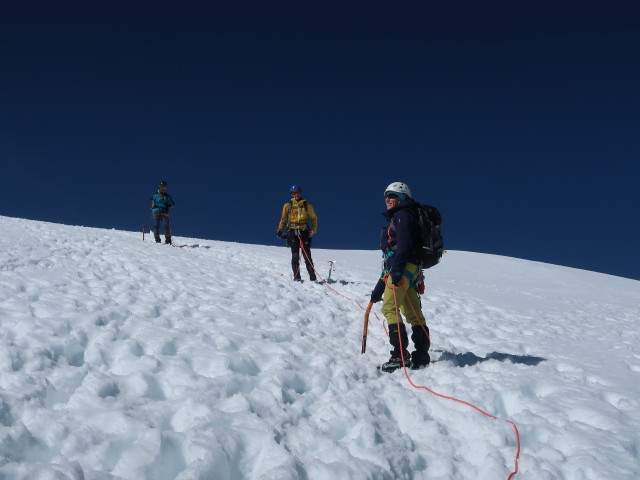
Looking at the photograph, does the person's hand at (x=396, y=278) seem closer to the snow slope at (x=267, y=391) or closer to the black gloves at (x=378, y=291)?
the black gloves at (x=378, y=291)

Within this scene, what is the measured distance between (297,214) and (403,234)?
6134 mm

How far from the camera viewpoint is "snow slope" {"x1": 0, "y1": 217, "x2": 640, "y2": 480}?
3.10 meters

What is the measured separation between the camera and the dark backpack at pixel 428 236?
5.33 meters

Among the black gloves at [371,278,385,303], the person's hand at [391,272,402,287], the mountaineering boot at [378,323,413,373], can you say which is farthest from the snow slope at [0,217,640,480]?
the person's hand at [391,272,402,287]

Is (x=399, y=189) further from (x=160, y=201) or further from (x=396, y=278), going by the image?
(x=160, y=201)

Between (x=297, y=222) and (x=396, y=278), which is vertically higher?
(x=297, y=222)

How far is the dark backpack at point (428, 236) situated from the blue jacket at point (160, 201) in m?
13.5

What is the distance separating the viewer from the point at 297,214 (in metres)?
11.1

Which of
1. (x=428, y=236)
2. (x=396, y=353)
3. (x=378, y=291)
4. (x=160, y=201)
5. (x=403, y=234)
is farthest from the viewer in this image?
(x=160, y=201)

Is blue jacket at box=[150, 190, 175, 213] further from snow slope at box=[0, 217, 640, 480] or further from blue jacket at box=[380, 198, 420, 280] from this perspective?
blue jacket at box=[380, 198, 420, 280]

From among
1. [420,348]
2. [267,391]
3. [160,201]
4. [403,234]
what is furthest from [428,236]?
[160,201]

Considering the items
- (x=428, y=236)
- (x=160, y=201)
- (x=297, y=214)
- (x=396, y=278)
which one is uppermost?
(x=160, y=201)

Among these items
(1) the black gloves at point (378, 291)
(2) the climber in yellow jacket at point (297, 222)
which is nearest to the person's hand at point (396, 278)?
(1) the black gloves at point (378, 291)

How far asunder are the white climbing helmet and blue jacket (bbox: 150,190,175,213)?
1308 cm
